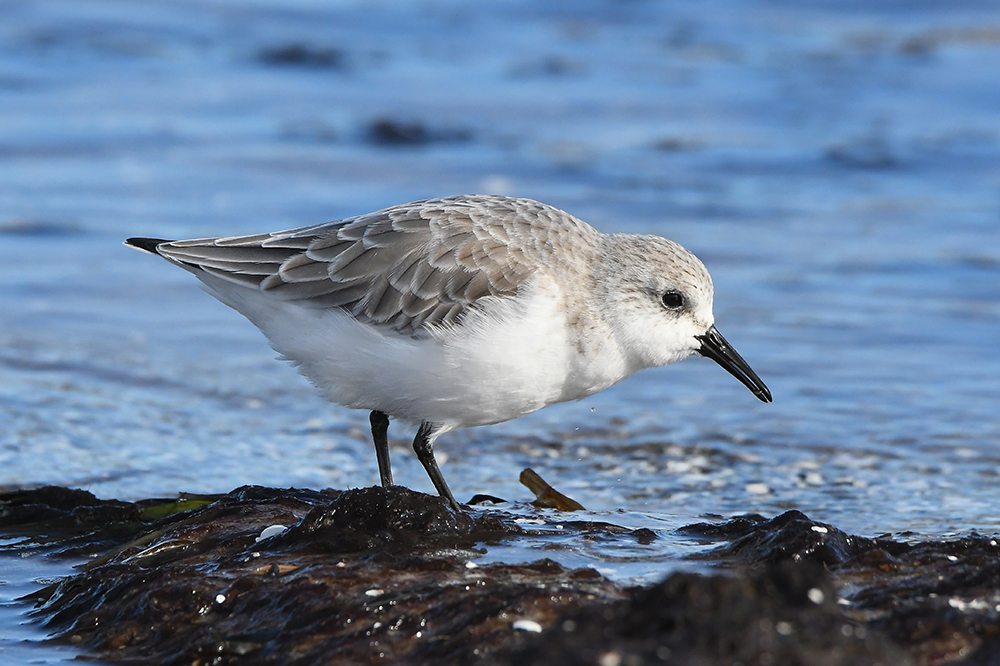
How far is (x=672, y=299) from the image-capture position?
18.3ft

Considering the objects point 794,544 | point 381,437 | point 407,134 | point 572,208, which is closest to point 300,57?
point 407,134

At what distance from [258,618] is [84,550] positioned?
1.48 meters

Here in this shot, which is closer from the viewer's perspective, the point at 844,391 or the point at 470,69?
the point at 844,391

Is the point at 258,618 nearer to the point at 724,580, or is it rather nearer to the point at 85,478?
the point at 724,580

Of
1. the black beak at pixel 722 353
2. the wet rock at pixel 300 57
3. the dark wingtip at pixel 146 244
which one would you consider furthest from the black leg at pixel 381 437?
the wet rock at pixel 300 57

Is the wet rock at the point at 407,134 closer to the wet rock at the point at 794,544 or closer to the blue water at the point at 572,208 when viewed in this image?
the blue water at the point at 572,208

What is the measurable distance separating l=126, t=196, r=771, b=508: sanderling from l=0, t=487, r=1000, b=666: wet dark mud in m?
0.54

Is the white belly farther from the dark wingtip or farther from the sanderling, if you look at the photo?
the dark wingtip

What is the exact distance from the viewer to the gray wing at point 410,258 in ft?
17.5

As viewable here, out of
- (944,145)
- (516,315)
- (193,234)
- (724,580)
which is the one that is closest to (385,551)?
(516,315)

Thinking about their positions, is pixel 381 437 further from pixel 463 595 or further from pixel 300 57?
pixel 300 57

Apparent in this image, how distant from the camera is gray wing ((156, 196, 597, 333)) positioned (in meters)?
5.34

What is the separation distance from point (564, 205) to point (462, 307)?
684cm

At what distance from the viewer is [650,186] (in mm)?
12656
